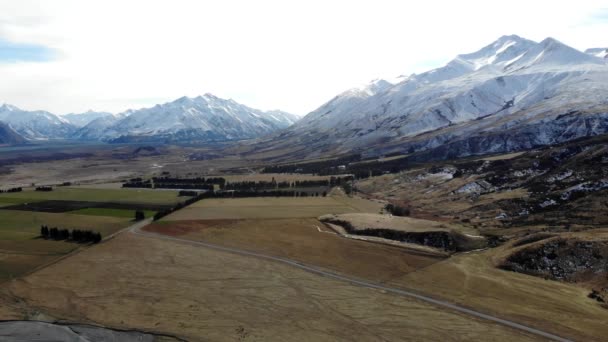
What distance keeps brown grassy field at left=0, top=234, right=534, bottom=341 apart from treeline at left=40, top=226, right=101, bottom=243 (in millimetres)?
14008

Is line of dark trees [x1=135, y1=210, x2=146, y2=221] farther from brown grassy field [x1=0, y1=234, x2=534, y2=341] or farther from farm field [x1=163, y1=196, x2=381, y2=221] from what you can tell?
brown grassy field [x1=0, y1=234, x2=534, y2=341]

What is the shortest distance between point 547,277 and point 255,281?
56.4m

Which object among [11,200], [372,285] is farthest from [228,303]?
[11,200]

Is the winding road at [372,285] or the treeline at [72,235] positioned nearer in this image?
the winding road at [372,285]

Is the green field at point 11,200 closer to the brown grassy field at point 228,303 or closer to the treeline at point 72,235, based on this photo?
the treeline at point 72,235

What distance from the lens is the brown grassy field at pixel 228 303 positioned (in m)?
70.2

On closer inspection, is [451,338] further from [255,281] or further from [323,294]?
[255,281]

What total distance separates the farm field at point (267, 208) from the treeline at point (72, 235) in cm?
2874

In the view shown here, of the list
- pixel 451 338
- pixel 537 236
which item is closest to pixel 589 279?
pixel 537 236

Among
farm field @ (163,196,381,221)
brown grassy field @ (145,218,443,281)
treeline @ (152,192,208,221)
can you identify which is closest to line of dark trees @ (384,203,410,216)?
farm field @ (163,196,381,221)

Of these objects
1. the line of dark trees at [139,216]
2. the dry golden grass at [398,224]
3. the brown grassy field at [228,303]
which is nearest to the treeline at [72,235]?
the brown grassy field at [228,303]

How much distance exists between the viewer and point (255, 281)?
9144 cm

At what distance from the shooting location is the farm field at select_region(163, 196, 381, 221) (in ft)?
497

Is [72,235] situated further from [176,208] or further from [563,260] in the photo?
[563,260]
